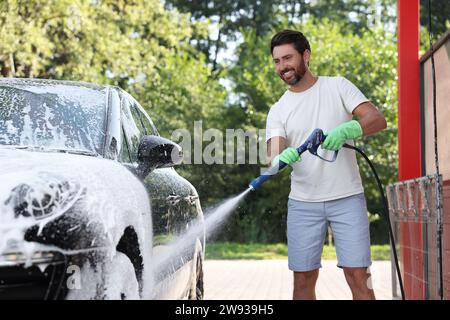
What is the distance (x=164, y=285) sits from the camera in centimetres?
334

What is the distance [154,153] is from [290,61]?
0.71 meters

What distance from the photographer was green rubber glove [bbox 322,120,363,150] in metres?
3.18

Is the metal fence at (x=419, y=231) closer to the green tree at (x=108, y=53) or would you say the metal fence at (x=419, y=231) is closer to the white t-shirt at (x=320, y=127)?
the white t-shirt at (x=320, y=127)

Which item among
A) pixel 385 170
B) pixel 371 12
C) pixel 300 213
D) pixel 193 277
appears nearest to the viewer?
pixel 300 213

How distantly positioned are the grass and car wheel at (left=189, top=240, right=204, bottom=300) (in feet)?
18.9

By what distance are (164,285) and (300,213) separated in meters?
0.63

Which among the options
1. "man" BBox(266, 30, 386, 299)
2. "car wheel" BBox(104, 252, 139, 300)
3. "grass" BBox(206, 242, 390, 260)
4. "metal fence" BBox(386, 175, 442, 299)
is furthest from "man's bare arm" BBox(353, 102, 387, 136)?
"grass" BBox(206, 242, 390, 260)

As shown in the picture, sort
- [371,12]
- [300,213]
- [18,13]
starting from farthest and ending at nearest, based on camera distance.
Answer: [371,12] < [18,13] < [300,213]

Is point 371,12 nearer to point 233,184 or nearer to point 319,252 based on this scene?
point 233,184

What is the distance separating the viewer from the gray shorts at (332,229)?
11.0 ft

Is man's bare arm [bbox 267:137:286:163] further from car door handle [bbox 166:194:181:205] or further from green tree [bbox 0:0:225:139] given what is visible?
green tree [bbox 0:0:225:139]

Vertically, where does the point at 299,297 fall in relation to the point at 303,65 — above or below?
below

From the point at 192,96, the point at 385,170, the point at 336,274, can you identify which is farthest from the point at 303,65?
the point at 385,170

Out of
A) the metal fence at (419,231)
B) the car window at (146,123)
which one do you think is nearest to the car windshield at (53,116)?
the car window at (146,123)
